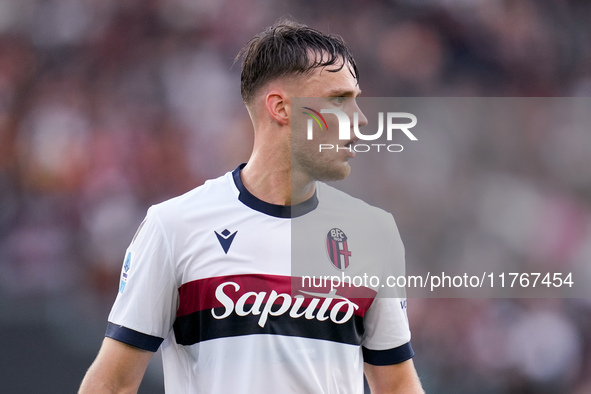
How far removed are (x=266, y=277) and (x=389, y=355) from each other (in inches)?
18.8

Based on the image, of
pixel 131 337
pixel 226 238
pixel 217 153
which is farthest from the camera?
pixel 217 153

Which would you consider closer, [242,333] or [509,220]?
[242,333]

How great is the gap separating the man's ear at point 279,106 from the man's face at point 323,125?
0.02m

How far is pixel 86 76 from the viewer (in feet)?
12.6

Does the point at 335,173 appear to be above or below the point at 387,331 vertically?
above

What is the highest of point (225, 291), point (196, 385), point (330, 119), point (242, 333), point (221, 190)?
point (330, 119)

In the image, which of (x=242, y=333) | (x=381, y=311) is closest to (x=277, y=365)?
(x=242, y=333)

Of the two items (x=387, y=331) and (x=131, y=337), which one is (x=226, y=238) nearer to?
(x=131, y=337)

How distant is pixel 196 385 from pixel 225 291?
10.9 inches

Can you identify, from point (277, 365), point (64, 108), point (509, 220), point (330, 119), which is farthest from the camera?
point (509, 220)

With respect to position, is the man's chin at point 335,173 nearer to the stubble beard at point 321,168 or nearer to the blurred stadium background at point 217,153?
the stubble beard at point 321,168

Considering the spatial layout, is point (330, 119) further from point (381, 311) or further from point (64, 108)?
point (64, 108)

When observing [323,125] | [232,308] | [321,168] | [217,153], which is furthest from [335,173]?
[217,153]

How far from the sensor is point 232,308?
5.89 ft
